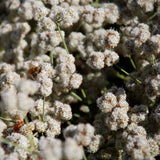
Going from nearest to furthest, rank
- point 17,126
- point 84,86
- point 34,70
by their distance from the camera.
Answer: point 17,126, point 34,70, point 84,86

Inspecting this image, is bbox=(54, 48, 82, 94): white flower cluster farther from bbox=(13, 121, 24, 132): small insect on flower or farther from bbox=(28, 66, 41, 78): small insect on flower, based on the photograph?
bbox=(13, 121, 24, 132): small insect on flower

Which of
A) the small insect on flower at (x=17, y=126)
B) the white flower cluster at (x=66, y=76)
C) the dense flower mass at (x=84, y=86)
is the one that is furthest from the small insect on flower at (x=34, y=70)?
the small insect on flower at (x=17, y=126)

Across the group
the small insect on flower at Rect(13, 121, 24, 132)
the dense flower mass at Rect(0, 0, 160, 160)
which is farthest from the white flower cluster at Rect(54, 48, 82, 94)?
the small insect on flower at Rect(13, 121, 24, 132)

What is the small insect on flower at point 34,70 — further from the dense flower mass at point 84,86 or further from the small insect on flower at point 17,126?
the small insect on flower at point 17,126

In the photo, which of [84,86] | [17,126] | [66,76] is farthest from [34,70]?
[84,86]

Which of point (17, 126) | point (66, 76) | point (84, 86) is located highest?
point (66, 76)

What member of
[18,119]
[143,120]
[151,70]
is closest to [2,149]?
[18,119]

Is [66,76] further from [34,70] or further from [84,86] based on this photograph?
[84,86]

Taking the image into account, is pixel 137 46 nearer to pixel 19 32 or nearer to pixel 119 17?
pixel 119 17
